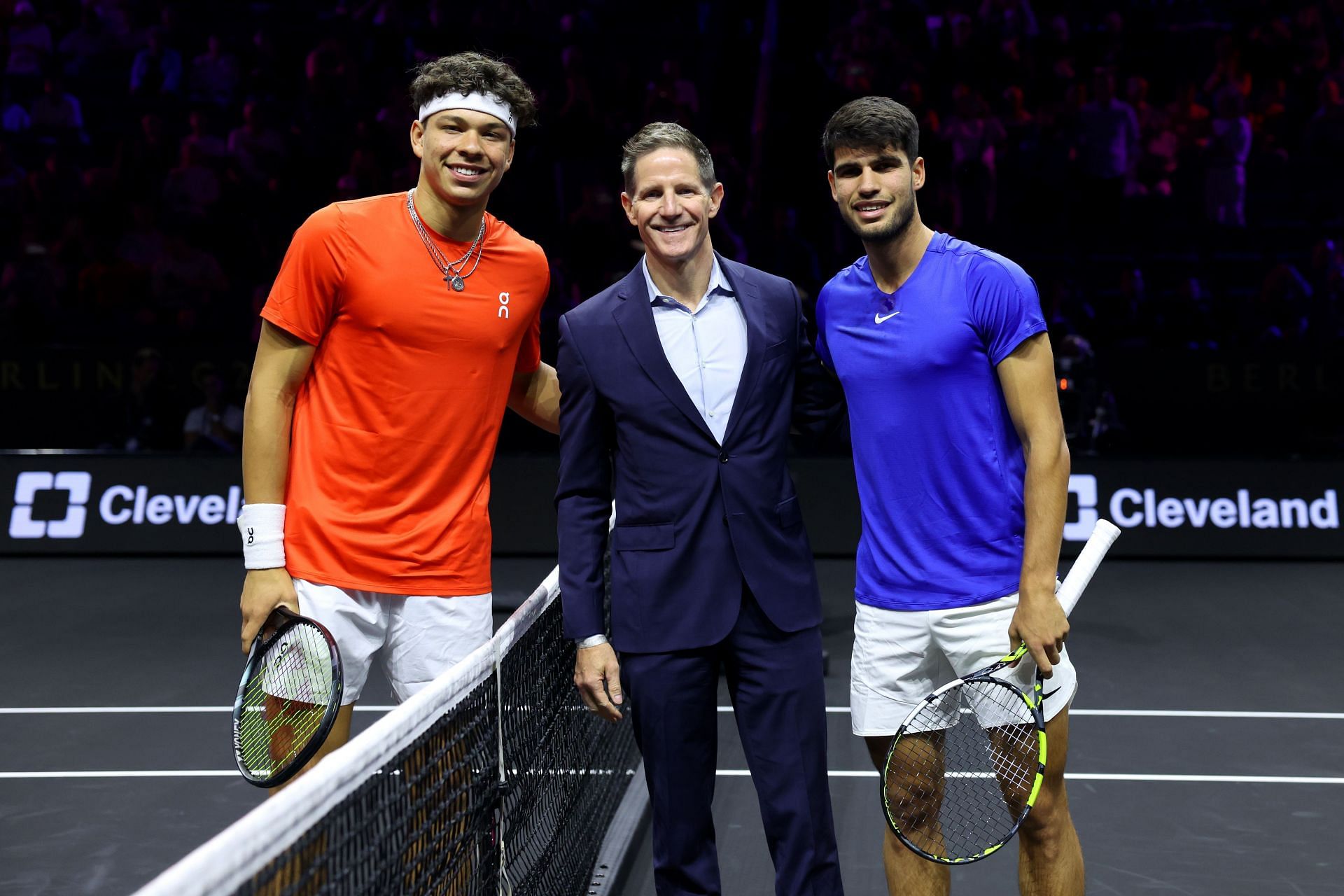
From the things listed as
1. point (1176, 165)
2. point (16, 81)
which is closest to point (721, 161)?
point (1176, 165)

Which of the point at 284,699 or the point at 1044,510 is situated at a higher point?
the point at 1044,510

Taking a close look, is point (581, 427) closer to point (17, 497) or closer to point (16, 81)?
point (17, 497)

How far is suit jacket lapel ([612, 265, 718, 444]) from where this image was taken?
280 centimetres

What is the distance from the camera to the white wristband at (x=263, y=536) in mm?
2916

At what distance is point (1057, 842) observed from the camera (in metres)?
3.03

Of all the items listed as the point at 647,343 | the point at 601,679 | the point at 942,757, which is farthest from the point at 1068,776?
the point at 647,343

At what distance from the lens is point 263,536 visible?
2.93 m

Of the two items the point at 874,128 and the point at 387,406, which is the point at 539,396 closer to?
the point at 387,406

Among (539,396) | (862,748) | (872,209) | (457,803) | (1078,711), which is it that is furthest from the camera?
(1078,711)

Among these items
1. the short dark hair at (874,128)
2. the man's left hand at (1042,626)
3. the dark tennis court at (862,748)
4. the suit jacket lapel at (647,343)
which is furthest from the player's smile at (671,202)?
the dark tennis court at (862,748)

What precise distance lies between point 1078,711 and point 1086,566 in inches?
119

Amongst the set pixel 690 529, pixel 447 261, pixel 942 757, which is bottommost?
pixel 942 757

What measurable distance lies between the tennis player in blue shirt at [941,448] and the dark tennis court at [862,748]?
1.22m

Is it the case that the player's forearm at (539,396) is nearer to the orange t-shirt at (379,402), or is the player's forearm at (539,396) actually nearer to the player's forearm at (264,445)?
the orange t-shirt at (379,402)
